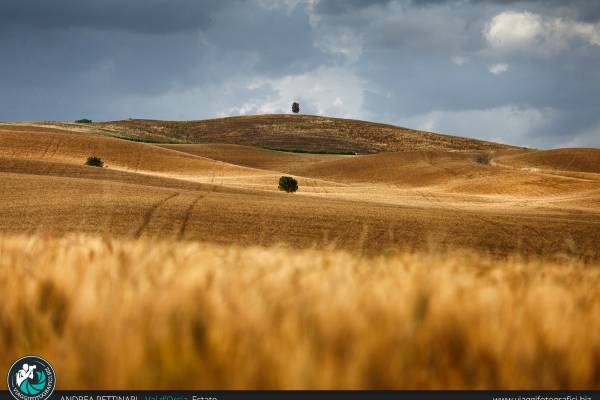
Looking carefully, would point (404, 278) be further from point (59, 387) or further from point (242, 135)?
point (242, 135)

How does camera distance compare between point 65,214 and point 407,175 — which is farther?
point 407,175

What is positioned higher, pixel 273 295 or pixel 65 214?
pixel 273 295

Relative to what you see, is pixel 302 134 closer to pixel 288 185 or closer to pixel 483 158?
pixel 483 158

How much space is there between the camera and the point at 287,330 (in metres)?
1.44

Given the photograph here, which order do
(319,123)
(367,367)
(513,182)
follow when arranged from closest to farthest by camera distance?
(367,367)
(513,182)
(319,123)

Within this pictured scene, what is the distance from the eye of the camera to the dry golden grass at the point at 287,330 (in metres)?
1.37

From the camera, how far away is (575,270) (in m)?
3.16

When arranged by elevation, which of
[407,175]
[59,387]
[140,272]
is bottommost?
[407,175]

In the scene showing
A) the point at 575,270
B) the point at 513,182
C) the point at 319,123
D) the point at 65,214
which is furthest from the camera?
the point at 319,123

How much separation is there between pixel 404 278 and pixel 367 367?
3.04 ft

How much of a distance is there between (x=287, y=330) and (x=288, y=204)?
24.5m

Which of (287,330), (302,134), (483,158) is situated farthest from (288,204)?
(302,134)

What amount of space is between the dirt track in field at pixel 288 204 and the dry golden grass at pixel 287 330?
56.5 inches

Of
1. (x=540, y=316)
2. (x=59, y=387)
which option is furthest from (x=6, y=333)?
(x=540, y=316)
